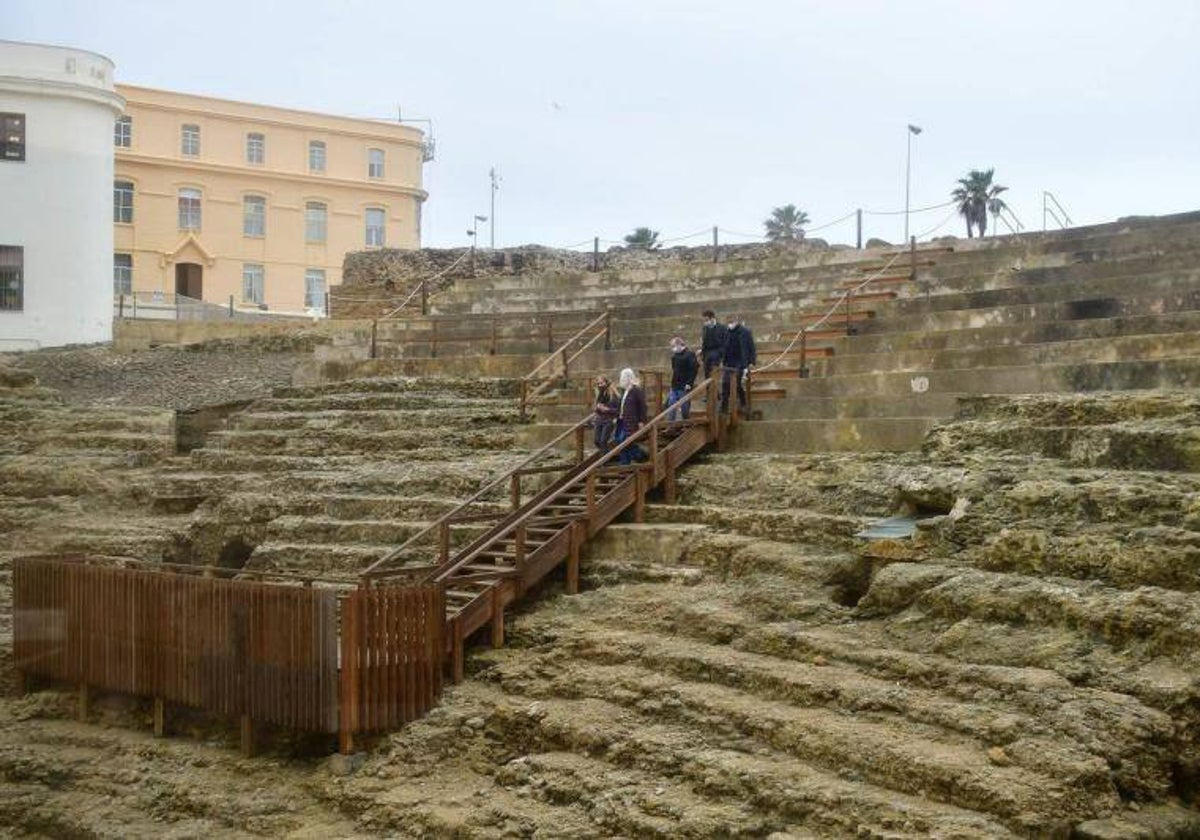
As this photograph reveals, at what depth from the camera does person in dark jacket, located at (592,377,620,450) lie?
14.9 m

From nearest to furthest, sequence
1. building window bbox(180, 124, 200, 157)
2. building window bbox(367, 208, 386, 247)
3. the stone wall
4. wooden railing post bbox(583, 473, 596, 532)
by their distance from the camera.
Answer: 1. wooden railing post bbox(583, 473, 596, 532)
2. the stone wall
3. building window bbox(180, 124, 200, 157)
4. building window bbox(367, 208, 386, 247)

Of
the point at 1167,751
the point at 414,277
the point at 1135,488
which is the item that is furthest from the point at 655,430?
the point at 414,277

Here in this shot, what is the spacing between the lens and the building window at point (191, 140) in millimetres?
43250

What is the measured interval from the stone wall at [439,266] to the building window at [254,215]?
602 inches

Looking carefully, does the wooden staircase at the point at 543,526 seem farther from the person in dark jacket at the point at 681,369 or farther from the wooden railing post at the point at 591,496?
the person in dark jacket at the point at 681,369

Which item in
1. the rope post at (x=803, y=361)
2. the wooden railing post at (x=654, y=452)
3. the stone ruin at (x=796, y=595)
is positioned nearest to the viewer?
the stone ruin at (x=796, y=595)

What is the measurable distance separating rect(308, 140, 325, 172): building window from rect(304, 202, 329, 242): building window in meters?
1.13

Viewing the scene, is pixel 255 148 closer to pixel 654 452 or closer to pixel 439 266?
pixel 439 266

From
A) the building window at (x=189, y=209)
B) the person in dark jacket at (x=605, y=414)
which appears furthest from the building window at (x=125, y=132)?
the person in dark jacket at (x=605, y=414)

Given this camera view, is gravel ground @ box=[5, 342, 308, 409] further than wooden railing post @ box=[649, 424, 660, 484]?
Yes

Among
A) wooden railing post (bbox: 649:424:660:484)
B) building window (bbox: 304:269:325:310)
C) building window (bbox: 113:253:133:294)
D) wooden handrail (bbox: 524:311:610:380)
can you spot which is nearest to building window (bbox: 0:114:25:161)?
wooden handrail (bbox: 524:311:610:380)

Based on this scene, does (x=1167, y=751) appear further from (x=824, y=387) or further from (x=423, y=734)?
(x=824, y=387)

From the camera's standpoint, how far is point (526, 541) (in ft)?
42.9

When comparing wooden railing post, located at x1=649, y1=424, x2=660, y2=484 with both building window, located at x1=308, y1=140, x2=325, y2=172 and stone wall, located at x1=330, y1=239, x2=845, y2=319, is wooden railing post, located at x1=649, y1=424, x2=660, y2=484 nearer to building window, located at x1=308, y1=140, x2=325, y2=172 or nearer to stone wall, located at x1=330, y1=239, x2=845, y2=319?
stone wall, located at x1=330, y1=239, x2=845, y2=319
